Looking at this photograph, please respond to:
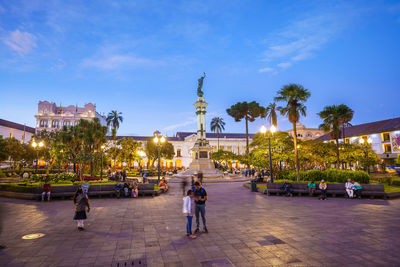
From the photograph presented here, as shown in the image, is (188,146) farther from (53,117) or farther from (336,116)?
(336,116)

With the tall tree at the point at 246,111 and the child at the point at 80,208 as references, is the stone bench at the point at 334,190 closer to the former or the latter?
the child at the point at 80,208

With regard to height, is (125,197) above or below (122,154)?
below

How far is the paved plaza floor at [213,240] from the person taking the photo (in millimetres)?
4988

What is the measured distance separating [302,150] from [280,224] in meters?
21.3

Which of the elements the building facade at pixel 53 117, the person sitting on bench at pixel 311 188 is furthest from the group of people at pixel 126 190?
the building facade at pixel 53 117

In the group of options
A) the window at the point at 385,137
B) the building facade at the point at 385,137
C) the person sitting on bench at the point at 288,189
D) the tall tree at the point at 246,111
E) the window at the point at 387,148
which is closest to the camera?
the person sitting on bench at the point at 288,189

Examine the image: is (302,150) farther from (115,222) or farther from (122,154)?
(122,154)

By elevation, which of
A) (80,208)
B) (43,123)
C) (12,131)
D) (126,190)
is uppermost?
(43,123)

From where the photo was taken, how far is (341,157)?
30906mm

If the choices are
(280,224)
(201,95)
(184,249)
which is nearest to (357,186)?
(280,224)

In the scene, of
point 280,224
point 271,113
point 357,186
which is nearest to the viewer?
point 280,224

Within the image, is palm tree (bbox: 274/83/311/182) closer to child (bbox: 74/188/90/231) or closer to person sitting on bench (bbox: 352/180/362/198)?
person sitting on bench (bbox: 352/180/362/198)

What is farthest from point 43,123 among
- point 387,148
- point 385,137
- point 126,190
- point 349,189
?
point 387,148

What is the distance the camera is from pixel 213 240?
6.30 metres
